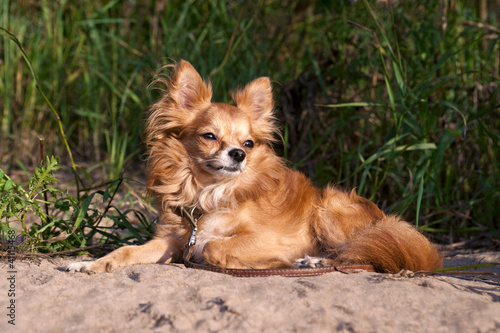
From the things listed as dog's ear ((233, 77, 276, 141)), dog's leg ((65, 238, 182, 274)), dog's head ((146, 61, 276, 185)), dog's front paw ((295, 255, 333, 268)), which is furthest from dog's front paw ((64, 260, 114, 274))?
dog's ear ((233, 77, 276, 141))

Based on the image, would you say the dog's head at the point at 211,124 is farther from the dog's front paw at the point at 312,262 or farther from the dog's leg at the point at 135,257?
the dog's front paw at the point at 312,262

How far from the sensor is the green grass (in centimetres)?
409

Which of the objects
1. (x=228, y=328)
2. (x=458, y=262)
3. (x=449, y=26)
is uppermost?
(x=449, y=26)

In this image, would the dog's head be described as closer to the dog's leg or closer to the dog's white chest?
the dog's white chest

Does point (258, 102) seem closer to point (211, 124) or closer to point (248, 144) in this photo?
point (248, 144)

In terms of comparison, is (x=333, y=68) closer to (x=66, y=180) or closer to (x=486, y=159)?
(x=486, y=159)

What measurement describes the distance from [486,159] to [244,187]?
8.59ft

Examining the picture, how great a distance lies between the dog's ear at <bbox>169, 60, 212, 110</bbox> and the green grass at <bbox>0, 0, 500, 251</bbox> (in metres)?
0.56

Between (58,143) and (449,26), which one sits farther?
(58,143)

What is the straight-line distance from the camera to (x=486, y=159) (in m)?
4.41

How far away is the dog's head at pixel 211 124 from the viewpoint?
10.1 feet

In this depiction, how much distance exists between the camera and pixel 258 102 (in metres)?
3.66

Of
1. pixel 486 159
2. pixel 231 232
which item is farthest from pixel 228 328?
pixel 486 159

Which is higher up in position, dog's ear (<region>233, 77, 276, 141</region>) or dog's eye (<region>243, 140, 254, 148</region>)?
dog's ear (<region>233, 77, 276, 141</region>)
